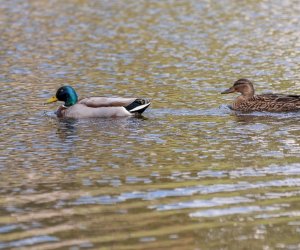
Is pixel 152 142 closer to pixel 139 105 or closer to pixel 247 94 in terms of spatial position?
pixel 139 105

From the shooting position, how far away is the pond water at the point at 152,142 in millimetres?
10047

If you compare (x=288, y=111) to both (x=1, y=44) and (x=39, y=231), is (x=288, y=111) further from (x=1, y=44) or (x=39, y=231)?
(x=1, y=44)

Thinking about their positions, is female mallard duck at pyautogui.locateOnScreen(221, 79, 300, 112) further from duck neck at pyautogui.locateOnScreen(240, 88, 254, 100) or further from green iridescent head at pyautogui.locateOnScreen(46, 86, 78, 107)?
green iridescent head at pyautogui.locateOnScreen(46, 86, 78, 107)

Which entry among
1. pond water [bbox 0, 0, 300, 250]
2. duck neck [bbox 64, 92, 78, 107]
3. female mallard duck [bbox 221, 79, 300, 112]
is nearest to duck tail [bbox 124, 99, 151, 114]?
pond water [bbox 0, 0, 300, 250]

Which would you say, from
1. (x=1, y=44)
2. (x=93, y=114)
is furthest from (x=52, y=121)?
(x=1, y=44)

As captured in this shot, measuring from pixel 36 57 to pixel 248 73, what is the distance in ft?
18.7

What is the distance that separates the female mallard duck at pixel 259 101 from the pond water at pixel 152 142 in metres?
0.22

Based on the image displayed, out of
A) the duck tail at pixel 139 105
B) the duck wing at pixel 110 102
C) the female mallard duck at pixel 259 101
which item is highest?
the duck wing at pixel 110 102

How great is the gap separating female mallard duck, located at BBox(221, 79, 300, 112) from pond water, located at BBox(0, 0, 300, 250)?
0.71 ft

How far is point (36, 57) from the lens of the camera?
24891mm

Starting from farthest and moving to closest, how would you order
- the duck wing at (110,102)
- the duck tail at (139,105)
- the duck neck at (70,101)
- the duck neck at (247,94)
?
the duck neck at (247,94), the duck neck at (70,101), the duck wing at (110,102), the duck tail at (139,105)

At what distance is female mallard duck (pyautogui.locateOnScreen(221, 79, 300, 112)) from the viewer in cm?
1805

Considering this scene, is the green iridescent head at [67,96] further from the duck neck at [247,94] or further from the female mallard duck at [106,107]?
the duck neck at [247,94]

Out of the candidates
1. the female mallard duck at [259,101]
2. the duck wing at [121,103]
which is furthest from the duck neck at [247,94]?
the duck wing at [121,103]
